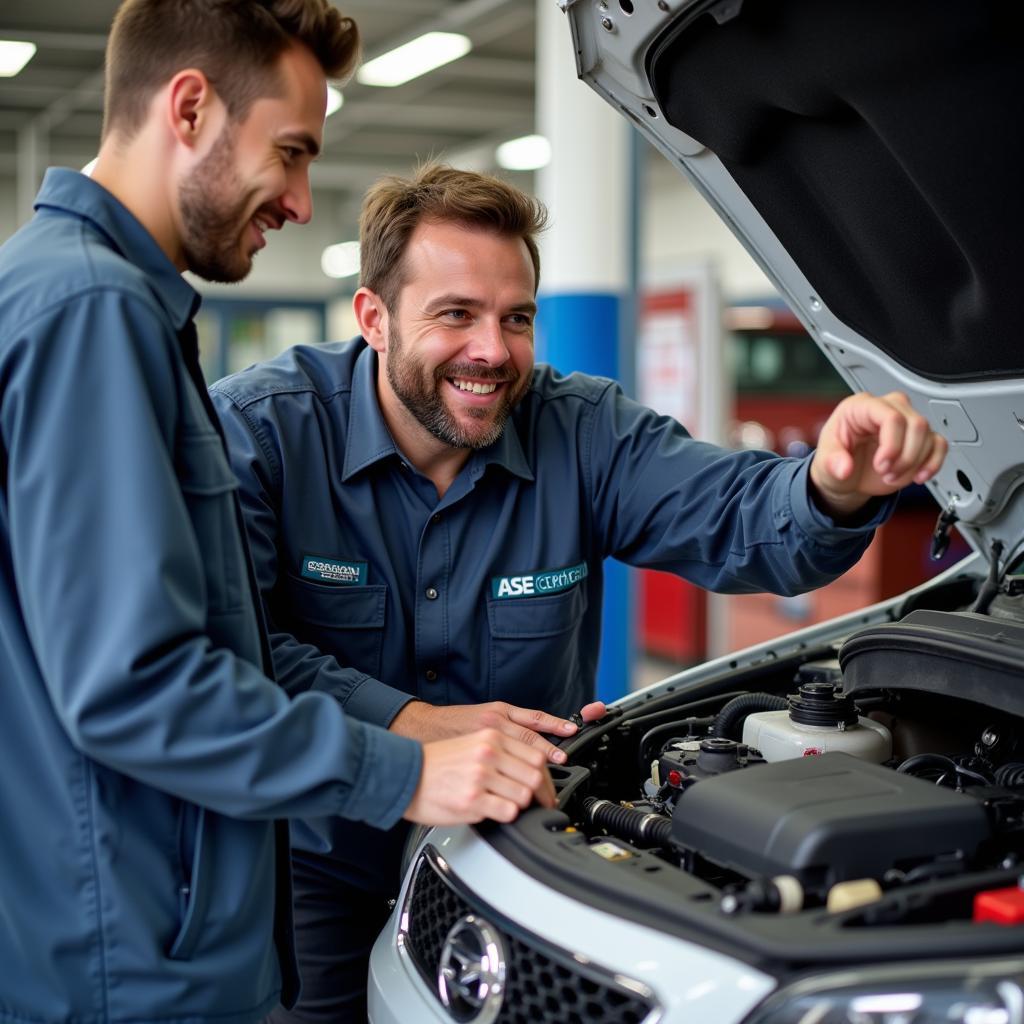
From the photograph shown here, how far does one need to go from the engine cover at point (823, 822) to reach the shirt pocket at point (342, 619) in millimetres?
690

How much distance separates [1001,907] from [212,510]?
0.87 metres

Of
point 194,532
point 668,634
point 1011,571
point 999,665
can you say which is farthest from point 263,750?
point 668,634

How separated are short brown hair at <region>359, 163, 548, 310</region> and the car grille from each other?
971mm

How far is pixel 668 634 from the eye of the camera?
6426mm

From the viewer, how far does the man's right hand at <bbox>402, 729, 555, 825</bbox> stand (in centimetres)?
130

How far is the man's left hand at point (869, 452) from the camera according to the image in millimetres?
1455

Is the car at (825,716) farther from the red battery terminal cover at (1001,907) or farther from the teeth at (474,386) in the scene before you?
the teeth at (474,386)

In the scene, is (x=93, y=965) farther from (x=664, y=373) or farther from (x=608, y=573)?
(x=664, y=373)

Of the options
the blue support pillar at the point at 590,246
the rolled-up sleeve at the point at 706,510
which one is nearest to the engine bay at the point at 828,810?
the rolled-up sleeve at the point at 706,510

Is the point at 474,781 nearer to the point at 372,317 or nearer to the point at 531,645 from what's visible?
the point at 531,645

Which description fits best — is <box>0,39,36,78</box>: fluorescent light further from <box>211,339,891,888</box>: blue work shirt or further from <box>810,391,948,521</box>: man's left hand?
<box>810,391,948,521</box>: man's left hand

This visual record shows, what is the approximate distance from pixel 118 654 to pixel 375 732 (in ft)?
0.95

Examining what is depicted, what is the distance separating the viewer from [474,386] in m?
1.93

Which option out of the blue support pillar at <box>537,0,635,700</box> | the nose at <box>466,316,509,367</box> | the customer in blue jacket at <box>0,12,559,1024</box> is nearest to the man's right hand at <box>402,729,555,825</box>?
the customer in blue jacket at <box>0,12,559,1024</box>
